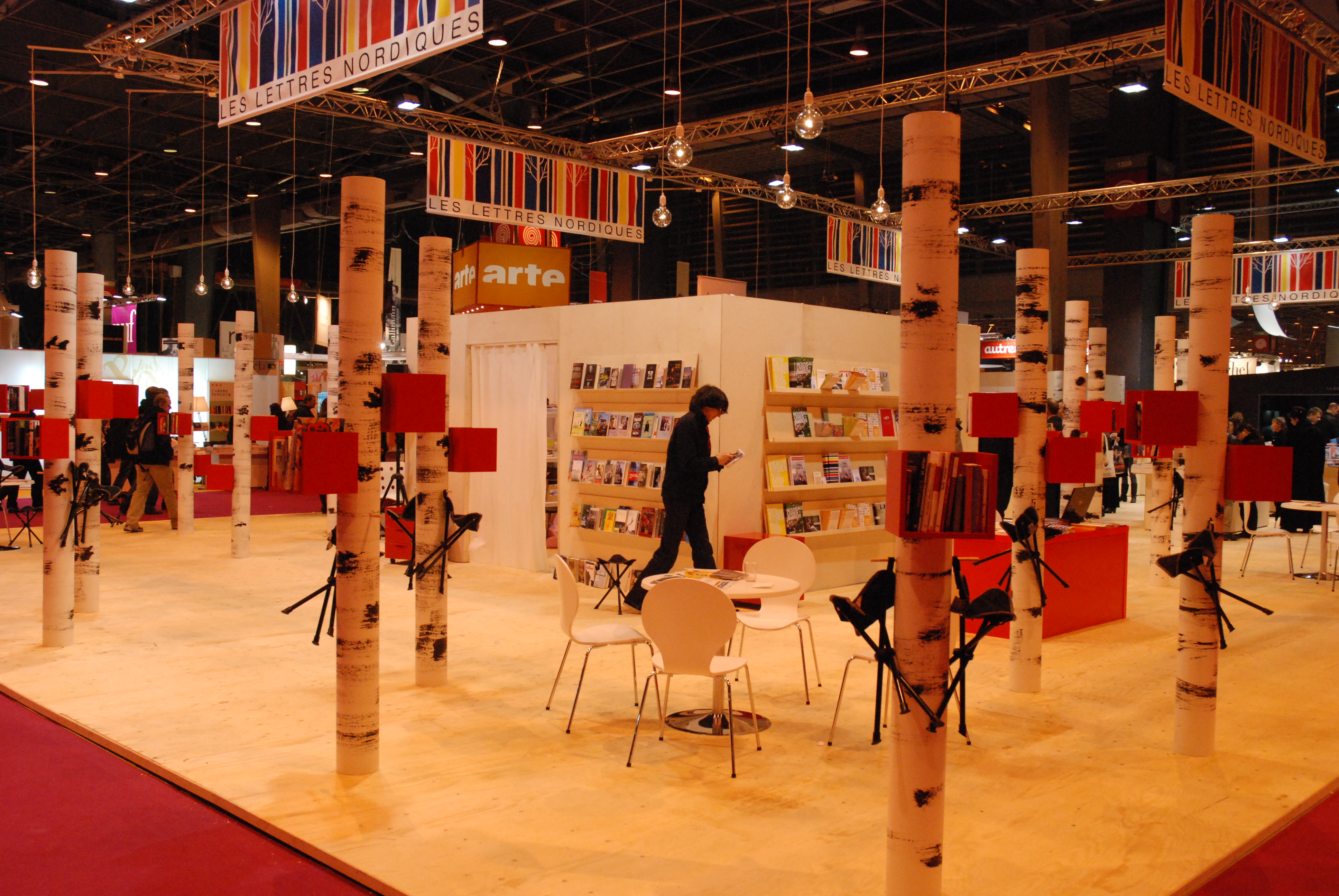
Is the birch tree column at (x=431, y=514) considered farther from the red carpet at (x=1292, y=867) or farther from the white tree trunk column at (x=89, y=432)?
the red carpet at (x=1292, y=867)

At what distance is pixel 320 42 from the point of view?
573 cm

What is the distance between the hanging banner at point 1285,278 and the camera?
14445mm

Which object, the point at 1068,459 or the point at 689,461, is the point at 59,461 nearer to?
the point at 689,461

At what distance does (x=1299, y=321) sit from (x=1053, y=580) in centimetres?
1649

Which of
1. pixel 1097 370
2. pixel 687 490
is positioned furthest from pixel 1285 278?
pixel 687 490

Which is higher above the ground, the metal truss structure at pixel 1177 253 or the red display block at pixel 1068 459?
the metal truss structure at pixel 1177 253

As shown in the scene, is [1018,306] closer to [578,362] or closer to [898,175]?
[578,362]

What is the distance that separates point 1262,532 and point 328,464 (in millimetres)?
9108

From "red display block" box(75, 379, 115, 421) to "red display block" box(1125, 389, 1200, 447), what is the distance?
20.0ft

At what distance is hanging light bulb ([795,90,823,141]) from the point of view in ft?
25.6

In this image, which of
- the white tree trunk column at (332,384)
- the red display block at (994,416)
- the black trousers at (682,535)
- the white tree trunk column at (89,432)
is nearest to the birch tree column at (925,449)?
the red display block at (994,416)

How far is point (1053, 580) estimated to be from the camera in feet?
23.1

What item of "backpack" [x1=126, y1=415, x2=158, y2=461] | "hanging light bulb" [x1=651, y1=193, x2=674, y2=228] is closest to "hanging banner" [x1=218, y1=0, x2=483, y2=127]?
"hanging light bulb" [x1=651, y1=193, x2=674, y2=228]

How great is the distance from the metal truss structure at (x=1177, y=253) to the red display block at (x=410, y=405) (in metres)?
14.2
